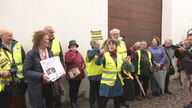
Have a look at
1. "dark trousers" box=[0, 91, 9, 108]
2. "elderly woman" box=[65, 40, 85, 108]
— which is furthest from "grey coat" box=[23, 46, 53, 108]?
"elderly woman" box=[65, 40, 85, 108]

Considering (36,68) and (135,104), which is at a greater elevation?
(36,68)

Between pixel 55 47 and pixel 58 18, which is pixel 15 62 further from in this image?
pixel 58 18

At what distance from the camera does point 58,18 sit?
6.42m

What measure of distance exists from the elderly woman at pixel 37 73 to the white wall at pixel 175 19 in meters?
7.92

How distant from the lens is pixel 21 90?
4.62 meters

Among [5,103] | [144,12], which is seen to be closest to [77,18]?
[5,103]

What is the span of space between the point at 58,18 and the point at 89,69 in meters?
1.59

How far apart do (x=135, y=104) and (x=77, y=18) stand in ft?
9.29

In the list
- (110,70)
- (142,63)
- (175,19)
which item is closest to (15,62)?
(110,70)

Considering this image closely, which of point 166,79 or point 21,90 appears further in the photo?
point 166,79

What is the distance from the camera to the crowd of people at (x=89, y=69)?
4.19 meters

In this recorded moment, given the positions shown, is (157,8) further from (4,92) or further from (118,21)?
(4,92)

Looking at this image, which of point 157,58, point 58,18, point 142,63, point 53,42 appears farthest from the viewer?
point 157,58

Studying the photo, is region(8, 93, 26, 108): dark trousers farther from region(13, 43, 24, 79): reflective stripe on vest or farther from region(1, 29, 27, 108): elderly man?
region(13, 43, 24, 79): reflective stripe on vest
